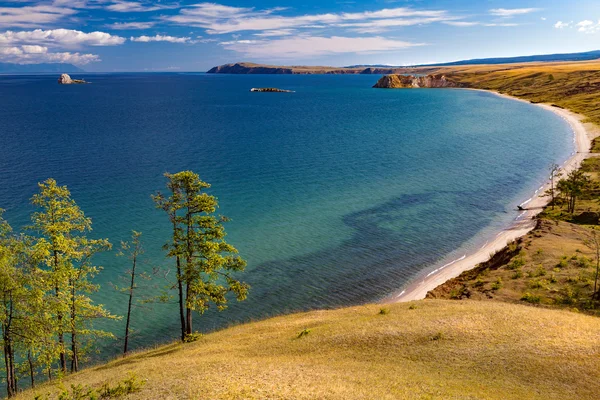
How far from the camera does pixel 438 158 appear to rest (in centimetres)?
Answer: 12756

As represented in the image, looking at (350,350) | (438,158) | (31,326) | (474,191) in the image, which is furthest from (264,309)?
(438,158)

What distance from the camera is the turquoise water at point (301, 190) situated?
5653 cm

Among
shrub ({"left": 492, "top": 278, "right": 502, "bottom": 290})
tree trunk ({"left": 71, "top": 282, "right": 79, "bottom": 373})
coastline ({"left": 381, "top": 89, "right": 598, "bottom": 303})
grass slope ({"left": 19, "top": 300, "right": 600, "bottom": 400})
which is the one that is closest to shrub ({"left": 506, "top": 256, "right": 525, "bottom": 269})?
shrub ({"left": 492, "top": 278, "right": 502, "bottom": 290})

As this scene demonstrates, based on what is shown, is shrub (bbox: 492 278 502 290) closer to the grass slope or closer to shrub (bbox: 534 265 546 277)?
shrub (bbox: 534 265 546 277)

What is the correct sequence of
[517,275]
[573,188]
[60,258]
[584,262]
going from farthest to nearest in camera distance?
1. [573,188]
2. [584,262]
3. [517,275]
4. [60,258]

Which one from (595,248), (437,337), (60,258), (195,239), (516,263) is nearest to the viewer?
(437,337)

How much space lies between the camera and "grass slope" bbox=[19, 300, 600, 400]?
25578 millimetres

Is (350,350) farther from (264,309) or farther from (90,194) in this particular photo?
(90,194)

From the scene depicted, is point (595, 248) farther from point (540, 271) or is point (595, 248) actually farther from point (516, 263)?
point (540, 271)

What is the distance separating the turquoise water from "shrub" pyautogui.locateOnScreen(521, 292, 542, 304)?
50.8 ft

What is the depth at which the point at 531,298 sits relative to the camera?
43781 mm

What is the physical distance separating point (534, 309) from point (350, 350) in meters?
19.7

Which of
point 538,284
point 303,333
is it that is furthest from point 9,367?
point 538,284

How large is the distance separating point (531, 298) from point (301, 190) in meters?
56.8
